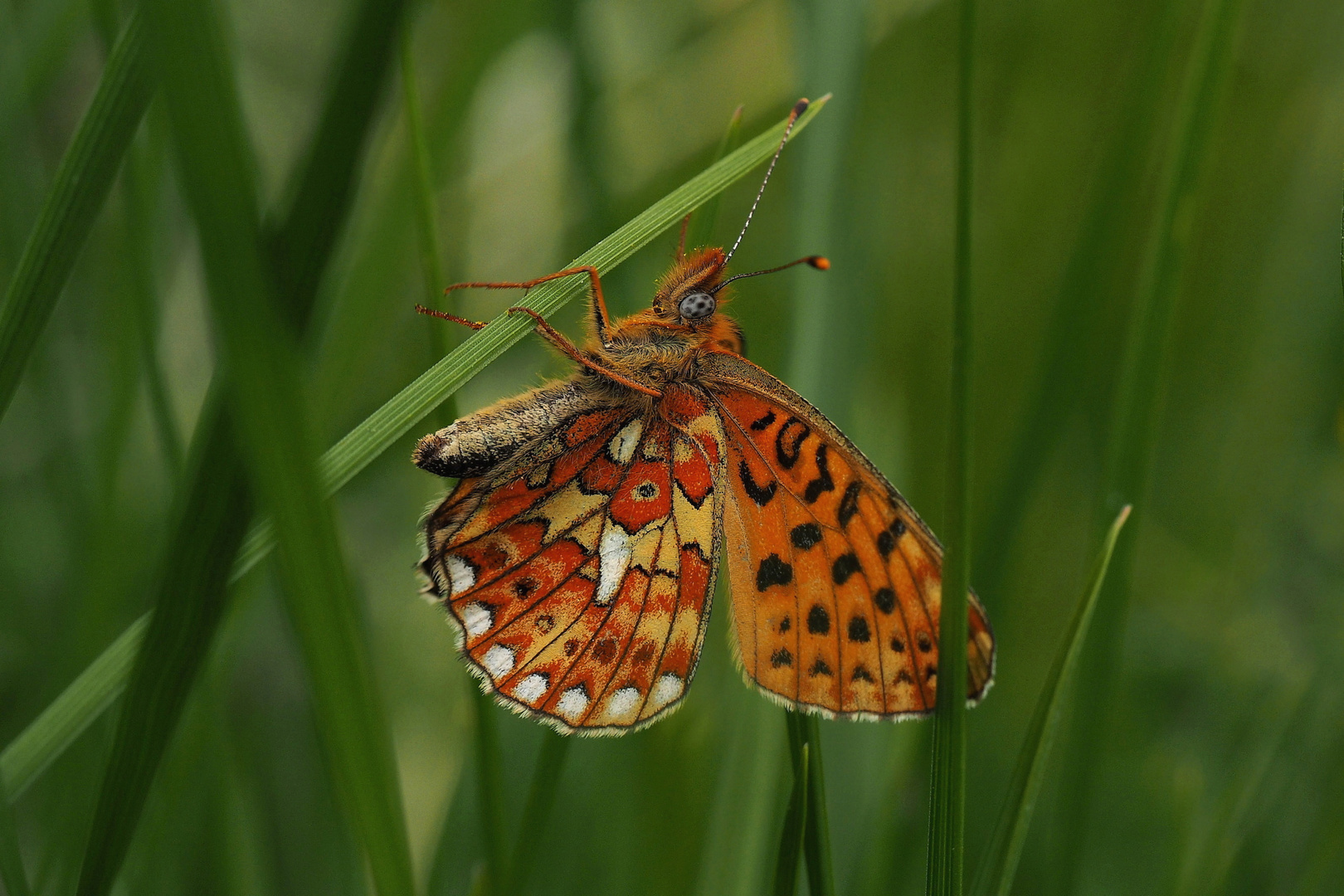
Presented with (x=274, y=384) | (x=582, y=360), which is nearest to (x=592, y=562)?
(x=582, y=360)

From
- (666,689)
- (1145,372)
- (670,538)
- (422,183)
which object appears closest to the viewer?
(422,183)

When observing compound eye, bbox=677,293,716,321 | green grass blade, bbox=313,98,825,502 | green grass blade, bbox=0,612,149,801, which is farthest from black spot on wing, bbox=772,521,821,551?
green grass blade, bbox=0,612,149,801

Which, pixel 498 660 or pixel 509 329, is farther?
pixel 498 660

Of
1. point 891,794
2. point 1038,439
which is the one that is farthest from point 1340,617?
point 891,794

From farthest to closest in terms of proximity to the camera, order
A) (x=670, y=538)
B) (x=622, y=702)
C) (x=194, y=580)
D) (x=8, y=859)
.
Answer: (x=670, y=538), (x=622, y=702), (x=8, y=859), (x=194, y=580)

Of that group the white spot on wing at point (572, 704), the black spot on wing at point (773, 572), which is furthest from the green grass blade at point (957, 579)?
the black spot on wing at point (773, 572)

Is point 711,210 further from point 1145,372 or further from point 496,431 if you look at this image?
point 1145,372

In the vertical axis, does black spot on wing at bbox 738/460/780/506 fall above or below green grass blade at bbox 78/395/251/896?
above

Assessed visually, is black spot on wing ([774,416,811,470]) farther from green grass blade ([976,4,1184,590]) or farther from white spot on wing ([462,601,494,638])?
white spot on wing ([462,601,494,638])
